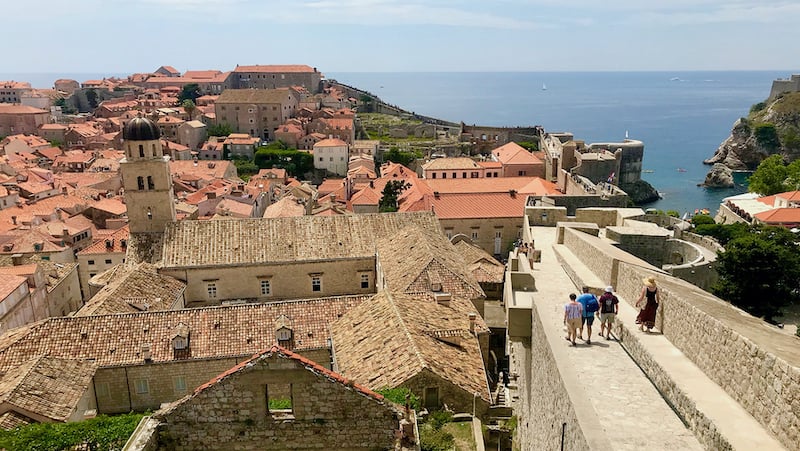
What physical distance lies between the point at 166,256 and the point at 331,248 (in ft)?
23.6

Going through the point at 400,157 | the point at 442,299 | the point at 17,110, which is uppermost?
the point at 17,110

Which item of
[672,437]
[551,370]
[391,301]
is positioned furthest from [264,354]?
[391,301]

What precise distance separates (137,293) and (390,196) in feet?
82.7

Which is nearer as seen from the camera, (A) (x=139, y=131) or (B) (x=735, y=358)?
(B) (x=735, y=358)

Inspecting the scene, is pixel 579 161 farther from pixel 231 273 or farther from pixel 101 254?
pixel 101 254

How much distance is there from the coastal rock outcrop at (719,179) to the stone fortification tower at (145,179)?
251 feet

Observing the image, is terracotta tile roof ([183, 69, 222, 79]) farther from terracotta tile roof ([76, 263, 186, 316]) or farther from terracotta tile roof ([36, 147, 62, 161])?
terracotta tile roof ([76, 263, 186, 316])

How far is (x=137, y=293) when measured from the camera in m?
21.6

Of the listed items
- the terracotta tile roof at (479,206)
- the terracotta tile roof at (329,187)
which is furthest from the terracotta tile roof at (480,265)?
the terracotta tile roof at (329,187)

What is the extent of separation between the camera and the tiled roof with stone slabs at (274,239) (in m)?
24.4

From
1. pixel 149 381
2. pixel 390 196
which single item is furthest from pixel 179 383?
pixel 390 196

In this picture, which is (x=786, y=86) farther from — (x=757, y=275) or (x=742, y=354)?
(x=742, y=354)

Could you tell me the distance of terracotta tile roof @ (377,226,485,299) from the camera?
66.8 feet

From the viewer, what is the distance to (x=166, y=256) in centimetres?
2412
